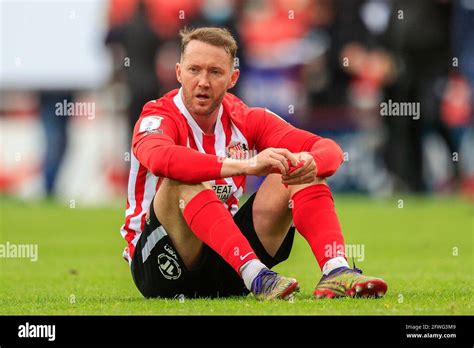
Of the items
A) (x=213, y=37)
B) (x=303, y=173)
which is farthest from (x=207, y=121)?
(x=303, y=173)

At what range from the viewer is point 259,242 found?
6.95 m

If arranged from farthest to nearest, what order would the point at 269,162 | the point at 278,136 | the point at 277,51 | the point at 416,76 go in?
the point at 277,51 → the point at 416,76 → the point at 278,136 → the point at 269,162

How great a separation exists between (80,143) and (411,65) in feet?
20.3

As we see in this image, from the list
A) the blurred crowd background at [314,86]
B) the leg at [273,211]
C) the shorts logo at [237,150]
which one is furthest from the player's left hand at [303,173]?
the blurred crowd background at [314,86]

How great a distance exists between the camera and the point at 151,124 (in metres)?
6.79

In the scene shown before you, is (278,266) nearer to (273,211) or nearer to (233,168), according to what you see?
(273,211)

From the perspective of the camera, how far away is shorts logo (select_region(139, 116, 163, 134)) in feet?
22.1

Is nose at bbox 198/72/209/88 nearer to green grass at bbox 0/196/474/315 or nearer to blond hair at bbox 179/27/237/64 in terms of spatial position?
blond hair at bbox 179/27/237/64

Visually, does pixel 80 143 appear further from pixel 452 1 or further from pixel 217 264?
pixel 217 264

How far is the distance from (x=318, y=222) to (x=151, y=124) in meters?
1.04

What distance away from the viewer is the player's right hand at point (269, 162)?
6391mm

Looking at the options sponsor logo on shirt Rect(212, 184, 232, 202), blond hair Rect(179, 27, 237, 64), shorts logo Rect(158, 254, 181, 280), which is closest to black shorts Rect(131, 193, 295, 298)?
shorts logo Rect(158, 254, 181, 280)

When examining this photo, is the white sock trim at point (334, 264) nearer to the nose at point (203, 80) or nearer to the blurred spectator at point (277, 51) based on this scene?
the nose at point (203, 80)

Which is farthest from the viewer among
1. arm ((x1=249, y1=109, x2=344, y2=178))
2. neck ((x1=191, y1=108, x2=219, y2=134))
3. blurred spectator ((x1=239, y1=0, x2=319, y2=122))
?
blurred spectator ((x1=239, y1=0, x2=319, y2=122))
